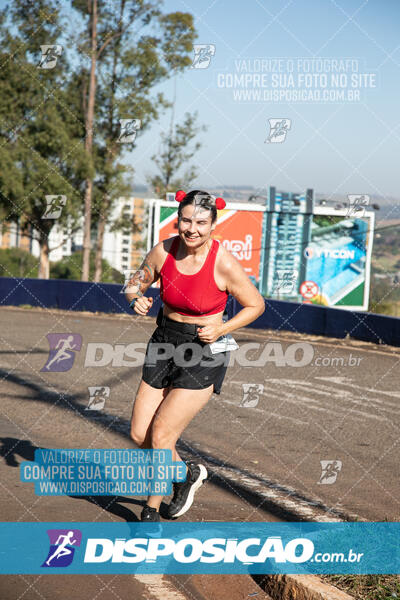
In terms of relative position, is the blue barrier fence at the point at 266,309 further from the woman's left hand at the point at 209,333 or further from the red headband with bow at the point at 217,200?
the woman's left hand at the point at 209,333

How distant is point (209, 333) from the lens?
4.67 m

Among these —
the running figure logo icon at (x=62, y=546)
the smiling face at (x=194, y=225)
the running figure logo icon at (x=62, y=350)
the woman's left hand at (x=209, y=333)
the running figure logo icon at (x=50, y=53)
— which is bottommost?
the running figure logo icon at (x=62, y=350)

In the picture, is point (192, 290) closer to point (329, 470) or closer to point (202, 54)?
point (329, 470)

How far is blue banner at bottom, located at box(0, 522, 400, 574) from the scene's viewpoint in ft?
13.9

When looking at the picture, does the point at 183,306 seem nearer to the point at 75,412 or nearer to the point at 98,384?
the point at 75,412

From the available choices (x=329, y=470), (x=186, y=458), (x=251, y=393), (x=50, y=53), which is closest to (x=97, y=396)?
(x=251, y=393)

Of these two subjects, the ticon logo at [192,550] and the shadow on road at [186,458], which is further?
the shadow on road at [186,458]

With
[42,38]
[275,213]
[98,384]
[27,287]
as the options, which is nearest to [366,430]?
[98,384]

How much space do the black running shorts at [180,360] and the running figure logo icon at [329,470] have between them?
1.95m

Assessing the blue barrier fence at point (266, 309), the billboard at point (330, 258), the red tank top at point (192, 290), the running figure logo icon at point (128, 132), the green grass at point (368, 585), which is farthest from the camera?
the billboard at point (330, 258)

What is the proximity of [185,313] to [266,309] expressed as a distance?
1671cm

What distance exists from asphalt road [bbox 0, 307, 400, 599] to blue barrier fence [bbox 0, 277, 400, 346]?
2468 millimetres

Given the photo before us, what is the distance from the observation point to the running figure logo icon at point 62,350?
1264 cm

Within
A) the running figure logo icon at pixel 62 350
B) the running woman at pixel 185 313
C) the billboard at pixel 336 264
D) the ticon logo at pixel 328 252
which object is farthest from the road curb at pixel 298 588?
the ticon logo at pixel 328 252
